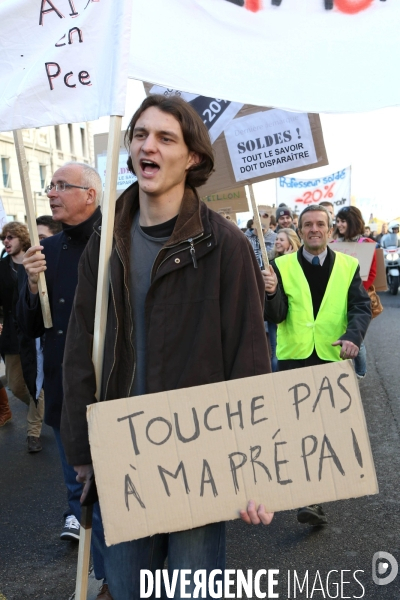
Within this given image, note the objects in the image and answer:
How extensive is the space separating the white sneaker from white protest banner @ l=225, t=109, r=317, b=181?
2.69 meters

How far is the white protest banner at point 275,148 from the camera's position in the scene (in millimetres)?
5527

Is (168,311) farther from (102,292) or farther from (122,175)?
(122,175)

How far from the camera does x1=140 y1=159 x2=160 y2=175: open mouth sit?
2412 millimetres

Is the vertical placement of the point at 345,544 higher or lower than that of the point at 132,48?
lower

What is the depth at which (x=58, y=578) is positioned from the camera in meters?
3.80

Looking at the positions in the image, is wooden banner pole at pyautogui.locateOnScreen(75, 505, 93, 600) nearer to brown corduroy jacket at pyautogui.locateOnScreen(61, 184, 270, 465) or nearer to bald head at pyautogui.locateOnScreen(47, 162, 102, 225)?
brown corduroy jacket at pyautogui.locateOnScreen(61, 184, 270, 465)

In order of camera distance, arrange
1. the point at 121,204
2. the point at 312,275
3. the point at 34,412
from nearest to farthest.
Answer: the point at 121,204, the point at 312,275, the point at 34,412

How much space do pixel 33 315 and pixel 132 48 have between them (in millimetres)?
1352

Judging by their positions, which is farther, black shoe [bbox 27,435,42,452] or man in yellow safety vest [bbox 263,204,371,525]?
black shoe [bbox 27,435,42,452]

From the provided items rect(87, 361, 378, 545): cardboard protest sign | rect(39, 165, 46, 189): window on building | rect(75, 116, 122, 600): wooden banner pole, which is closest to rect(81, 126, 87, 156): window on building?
rect(39, 165, 46, 189): window on building

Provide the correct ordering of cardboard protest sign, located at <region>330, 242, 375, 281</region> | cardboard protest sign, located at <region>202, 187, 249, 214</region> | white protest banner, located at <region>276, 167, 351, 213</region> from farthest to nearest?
white protest banner, located at <region>276, 167, 351, 213</region> < cardboard protest sign, located at <region>202, 187, 249, 214</region> < cardboard protest sign, located at <region>330, 242, 375, 281</region>

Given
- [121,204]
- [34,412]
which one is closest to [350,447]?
[121,204]

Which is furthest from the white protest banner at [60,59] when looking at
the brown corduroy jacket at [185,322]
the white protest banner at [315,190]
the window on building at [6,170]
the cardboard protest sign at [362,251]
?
the window on building at [6,170]

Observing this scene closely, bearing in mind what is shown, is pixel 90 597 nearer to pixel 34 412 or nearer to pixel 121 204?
pixel 121 204
